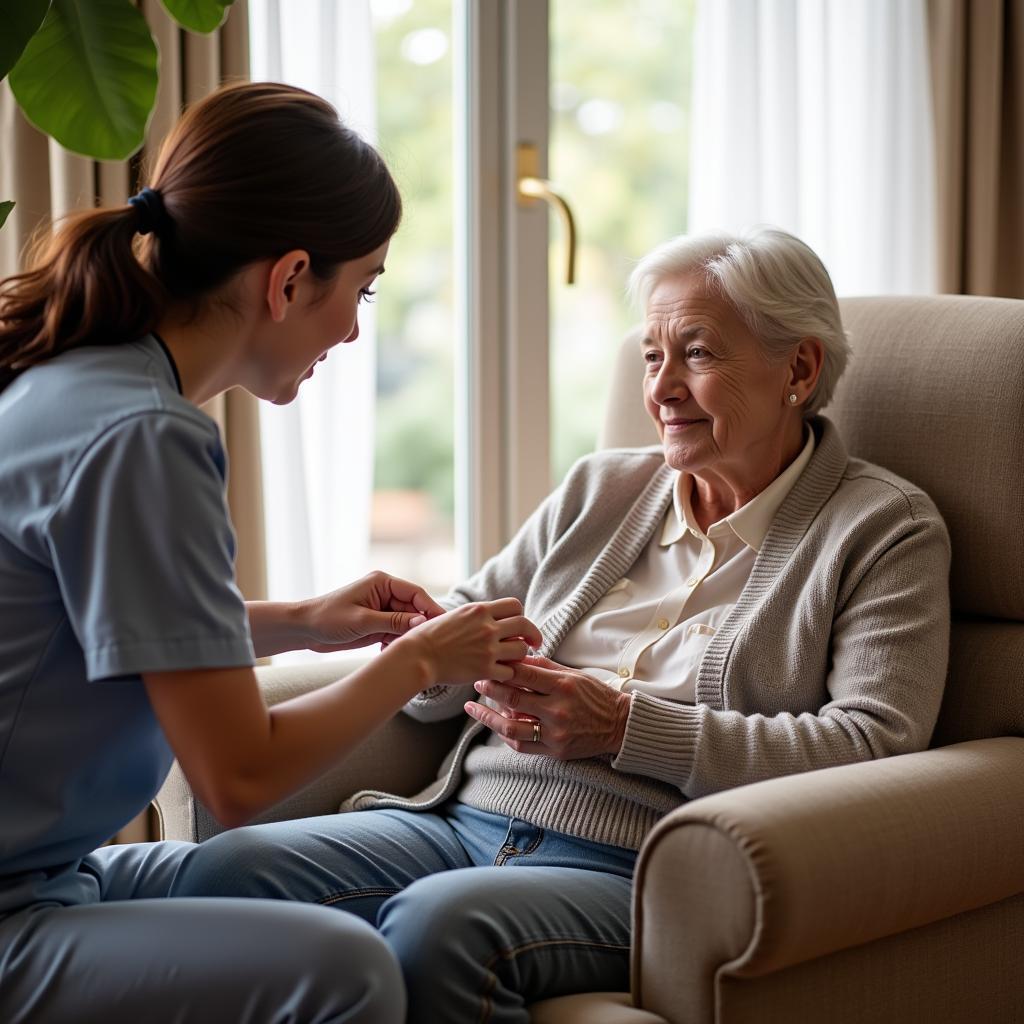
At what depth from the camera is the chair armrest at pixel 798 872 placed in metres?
1.25

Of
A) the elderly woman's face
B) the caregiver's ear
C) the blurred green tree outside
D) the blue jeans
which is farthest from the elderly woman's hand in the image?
the blurred green tree outside

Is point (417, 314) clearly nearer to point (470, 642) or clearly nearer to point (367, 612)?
point (367, 612)

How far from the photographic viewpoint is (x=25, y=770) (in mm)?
1207

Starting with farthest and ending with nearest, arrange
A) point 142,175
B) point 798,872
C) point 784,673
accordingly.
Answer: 1. point 142,175
2. point 784,673
3. point 798,872

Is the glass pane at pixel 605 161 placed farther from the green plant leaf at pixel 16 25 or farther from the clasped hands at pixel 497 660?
the green plant leaf at pixel 16 25

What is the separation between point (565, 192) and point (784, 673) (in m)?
1.68

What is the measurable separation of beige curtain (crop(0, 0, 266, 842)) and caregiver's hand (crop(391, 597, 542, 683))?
1.06m

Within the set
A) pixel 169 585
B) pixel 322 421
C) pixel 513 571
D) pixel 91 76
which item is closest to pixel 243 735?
pixel 169 585

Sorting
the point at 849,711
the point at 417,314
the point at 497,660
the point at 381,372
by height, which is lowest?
the point at 849,711

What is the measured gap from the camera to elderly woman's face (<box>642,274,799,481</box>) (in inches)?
70.6

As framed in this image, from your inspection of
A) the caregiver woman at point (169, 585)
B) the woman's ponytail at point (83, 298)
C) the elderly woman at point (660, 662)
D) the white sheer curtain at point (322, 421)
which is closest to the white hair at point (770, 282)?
the elderly woman at point (660, 662)

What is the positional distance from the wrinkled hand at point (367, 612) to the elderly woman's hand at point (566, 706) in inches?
6.2

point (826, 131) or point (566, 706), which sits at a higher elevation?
point (826, 131)

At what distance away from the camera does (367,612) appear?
1.69 metres
